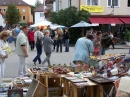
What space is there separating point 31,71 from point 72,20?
20.2 metres

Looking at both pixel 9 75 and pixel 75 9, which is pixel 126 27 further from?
pixel 9 75

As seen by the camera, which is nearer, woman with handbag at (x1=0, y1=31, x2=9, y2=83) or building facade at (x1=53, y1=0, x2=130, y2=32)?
woman with handbag at (x1=0, y1=31, x2=9, y2=83)

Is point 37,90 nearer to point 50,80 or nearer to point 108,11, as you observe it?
point 50,80

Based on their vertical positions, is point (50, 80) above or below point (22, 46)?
below

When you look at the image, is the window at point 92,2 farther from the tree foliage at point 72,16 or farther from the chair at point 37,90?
the chair at point 37,90

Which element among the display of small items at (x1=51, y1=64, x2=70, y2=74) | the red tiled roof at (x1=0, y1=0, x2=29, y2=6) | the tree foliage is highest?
the red tiled roof at (x1=0, y1=0, x2=29, y2=6)

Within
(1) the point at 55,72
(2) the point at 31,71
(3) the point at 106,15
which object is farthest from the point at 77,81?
(3) the point at 106,15

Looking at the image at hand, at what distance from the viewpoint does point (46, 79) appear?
7.40 metres

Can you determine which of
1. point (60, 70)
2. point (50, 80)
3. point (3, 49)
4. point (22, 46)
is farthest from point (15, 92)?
point (22, 46)

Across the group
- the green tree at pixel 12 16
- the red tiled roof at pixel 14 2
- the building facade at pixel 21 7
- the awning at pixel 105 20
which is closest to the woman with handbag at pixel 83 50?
the awning at pixel 105 20

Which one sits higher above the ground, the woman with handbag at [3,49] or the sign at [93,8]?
the sign at [93,8]

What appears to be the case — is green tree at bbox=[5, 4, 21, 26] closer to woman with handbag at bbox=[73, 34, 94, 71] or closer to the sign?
the sign

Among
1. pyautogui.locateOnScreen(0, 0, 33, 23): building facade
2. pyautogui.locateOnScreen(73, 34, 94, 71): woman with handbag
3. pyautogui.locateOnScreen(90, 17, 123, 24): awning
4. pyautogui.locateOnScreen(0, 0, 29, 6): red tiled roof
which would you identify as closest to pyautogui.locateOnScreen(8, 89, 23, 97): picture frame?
pyautogui.locateOnScreen(73, 34, 94, 71): woman with handbag

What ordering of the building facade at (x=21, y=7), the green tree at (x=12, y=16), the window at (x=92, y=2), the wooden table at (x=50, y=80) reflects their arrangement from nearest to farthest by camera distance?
1. the wooden table at (x=50, y=80)
2. the window at (x=92, y=2)
3. the green tree at (x=12, y=16)
4. the building facade at (x=21, y=7)
